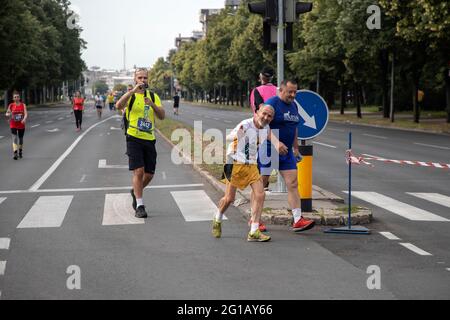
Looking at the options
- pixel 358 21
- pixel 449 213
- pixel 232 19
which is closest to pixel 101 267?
pixel 449 213

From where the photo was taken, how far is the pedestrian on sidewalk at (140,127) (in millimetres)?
9781

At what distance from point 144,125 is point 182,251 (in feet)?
9.20

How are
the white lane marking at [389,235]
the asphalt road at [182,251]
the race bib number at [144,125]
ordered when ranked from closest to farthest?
1. the asphalt road at [182,251]
2. the white lane marking at [389,235]
3. the race bib number at [144,125]

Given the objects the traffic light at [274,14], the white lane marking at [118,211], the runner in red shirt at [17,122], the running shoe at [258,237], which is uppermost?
the traffic light at [274,14]

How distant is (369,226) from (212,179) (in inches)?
196

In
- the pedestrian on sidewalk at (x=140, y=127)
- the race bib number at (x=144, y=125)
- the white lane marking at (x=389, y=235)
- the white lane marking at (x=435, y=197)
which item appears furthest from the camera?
the white lane marking at (x=435, y=197)

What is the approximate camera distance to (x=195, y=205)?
36.4 feet

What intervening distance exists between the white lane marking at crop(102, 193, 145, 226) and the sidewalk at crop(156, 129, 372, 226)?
154cm

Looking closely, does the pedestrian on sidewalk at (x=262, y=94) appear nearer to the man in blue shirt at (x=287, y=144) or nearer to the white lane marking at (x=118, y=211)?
the man in blue shirt at (x=287, y=144)

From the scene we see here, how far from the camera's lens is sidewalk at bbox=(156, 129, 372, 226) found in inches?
367

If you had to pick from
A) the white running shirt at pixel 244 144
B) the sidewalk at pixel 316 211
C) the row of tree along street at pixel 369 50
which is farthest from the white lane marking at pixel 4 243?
the row of tree along street at pixel 369 50

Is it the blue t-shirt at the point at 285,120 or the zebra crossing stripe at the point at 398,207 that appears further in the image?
the zebra crossing stripe at the point at 398,207

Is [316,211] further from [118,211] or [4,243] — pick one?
[4,243]

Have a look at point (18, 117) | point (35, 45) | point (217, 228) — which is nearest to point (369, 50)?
point (18, 117)
